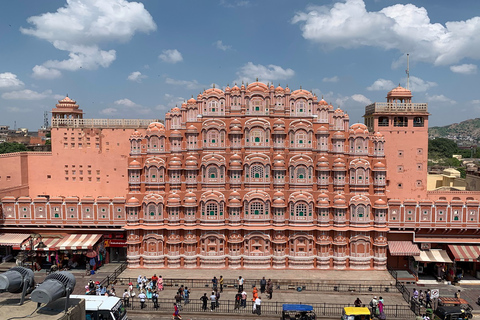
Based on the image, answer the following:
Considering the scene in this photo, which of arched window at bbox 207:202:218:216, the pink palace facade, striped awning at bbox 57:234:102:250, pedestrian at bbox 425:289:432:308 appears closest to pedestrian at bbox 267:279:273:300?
the pink palace facade

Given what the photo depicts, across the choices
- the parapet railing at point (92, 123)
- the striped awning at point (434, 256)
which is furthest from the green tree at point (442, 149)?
the parapet railing at point (92, 123)

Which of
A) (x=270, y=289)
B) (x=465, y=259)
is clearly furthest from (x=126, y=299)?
(x=465, y=259)

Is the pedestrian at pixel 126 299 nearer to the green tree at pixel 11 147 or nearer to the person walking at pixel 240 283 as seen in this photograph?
the person walking at pixel 240 283

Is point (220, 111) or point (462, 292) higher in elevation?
point (220, 111)

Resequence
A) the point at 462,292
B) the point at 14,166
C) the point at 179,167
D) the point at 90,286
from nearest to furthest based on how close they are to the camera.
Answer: the point at 90,286, the point at 462,292, the point at 179,167, the point at 14,166

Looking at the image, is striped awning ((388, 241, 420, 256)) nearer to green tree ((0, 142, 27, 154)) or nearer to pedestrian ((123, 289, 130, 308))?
pedestrian ((123, 289, 130, 308))

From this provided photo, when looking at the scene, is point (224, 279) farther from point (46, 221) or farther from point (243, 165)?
point (46, 221)

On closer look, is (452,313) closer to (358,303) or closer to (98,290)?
(358,303)

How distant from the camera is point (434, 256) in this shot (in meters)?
36.2

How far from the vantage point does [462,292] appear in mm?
33344

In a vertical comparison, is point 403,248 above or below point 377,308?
above

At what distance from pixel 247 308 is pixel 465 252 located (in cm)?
2186

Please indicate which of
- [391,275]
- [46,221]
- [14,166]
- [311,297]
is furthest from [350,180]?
[14,166]

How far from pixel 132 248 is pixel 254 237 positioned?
39.6ft
